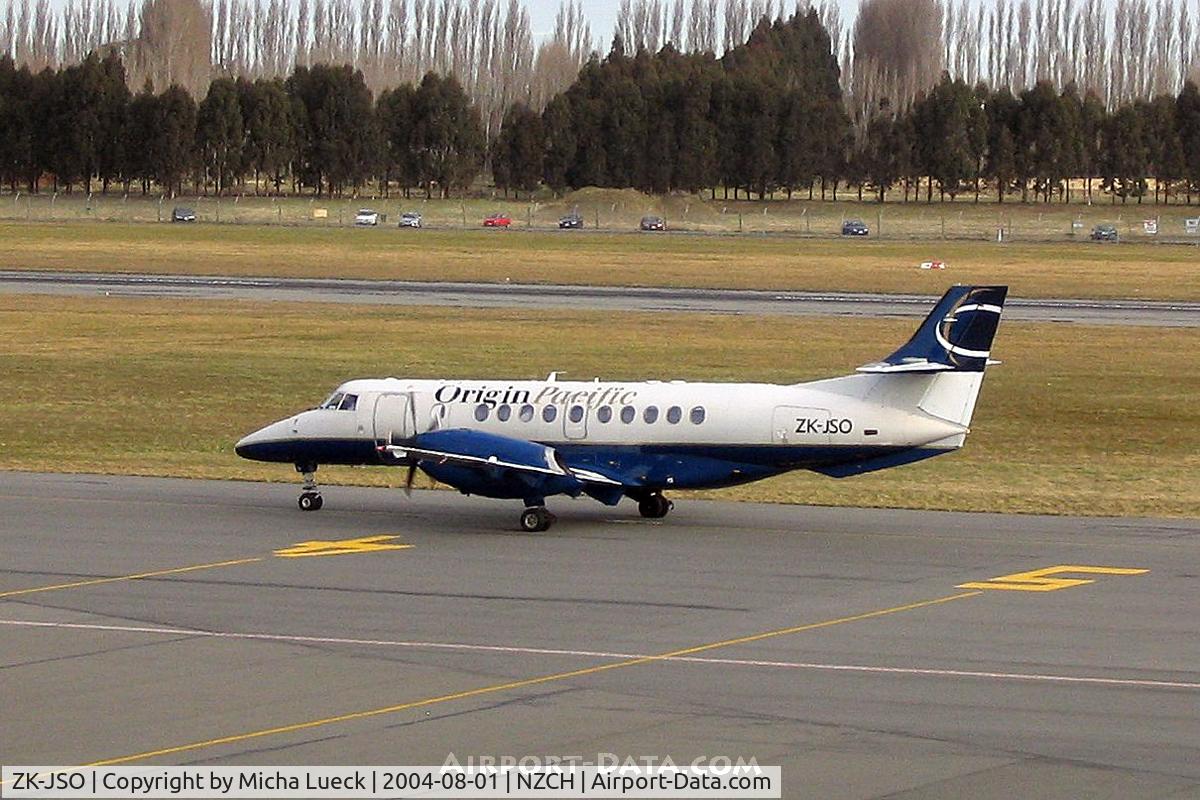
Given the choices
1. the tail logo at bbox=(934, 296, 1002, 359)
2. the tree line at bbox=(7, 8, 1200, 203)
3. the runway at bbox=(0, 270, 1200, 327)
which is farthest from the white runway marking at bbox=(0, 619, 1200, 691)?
the tree line at bbox=(7, 8, 1200, 203)

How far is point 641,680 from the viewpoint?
Answer: 21.0 m

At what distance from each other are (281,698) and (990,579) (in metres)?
11.7

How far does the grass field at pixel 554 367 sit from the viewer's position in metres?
40.6

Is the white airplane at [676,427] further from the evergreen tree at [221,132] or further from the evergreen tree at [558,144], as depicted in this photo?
the evergreen tree at [558,144]

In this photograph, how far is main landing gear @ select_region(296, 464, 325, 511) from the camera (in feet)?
115

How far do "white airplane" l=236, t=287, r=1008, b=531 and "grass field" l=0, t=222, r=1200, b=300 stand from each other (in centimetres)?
5770

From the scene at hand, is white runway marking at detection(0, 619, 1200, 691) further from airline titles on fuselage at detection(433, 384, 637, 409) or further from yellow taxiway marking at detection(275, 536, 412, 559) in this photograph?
airline titles on fuselage at detection(433, 384, 637, 409)

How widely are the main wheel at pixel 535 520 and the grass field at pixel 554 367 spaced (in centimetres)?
635

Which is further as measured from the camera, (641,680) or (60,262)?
(60,262)

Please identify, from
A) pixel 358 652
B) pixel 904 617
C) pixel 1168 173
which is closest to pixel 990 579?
pixel 904 617

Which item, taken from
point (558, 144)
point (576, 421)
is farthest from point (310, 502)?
point (558, 144)

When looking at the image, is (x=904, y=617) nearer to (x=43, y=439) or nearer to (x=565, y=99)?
(x=43, y=439)

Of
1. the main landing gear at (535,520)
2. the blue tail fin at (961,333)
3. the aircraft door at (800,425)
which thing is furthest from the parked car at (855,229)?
the main landing gear at (535,520)
